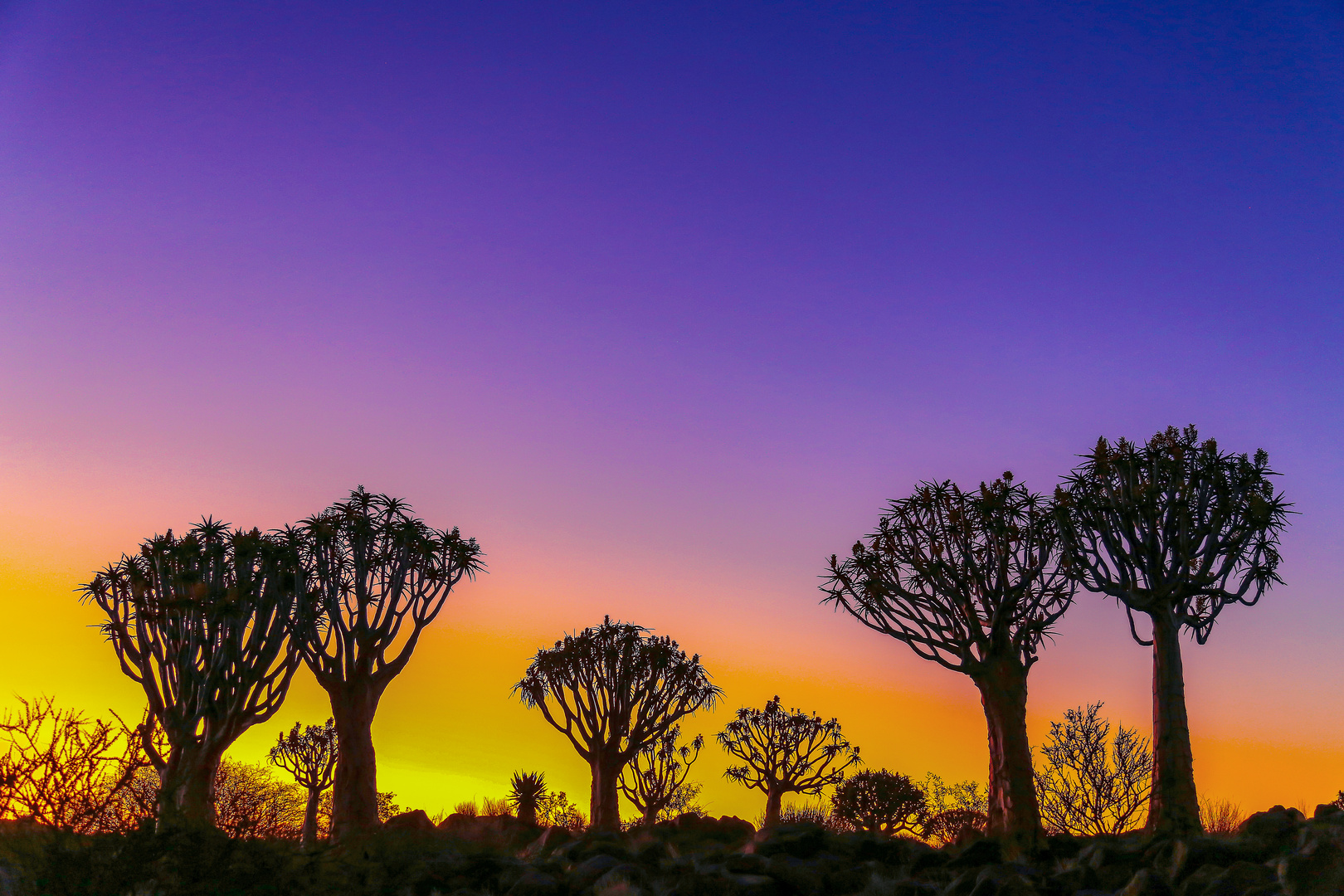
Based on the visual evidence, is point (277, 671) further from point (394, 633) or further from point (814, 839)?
point (814, 839)

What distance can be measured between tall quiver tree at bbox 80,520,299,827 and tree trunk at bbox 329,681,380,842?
2086 mm

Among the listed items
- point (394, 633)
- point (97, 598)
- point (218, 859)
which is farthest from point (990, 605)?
point (97, 598)

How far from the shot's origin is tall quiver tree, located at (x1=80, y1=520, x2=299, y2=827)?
21438 millimetres

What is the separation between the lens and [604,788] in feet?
89.6

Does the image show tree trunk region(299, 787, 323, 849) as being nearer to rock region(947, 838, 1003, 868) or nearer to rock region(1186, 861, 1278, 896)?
rock region(947, 838, 1003, 868)

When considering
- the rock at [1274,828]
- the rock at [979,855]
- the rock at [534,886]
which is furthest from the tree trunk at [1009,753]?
the rock at [534,886]

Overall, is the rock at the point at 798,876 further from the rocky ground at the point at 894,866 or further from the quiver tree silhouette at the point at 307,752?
the quiver tree silhouette at the point at 307,752

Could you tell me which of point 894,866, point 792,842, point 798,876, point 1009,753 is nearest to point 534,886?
point 798,876

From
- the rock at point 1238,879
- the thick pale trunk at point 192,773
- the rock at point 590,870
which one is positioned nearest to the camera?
the rock at point 1238,879

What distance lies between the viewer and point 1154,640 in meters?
19.6

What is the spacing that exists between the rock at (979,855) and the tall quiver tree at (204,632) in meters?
16.5

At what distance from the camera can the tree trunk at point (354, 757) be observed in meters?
20.4

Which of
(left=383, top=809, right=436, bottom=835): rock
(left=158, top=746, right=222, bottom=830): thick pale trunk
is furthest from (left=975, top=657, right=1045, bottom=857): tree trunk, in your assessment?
(left=158, top=746, right=222, bottom=830): thick pale trunk

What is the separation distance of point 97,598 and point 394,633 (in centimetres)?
835
